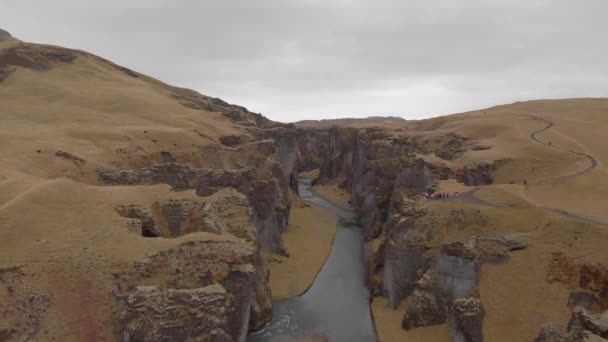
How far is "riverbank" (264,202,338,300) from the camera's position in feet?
170

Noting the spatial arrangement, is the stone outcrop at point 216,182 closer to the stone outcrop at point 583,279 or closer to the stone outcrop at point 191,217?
the stone outcrop at point 191,217

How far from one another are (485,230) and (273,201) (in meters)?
30.6

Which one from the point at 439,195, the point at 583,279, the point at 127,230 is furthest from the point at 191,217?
the point at 583,279

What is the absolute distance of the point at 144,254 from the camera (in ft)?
108

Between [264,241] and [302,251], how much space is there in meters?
7.24

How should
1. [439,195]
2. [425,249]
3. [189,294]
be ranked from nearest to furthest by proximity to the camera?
1. [189,294]
2. [425,249]
3. [439,195]

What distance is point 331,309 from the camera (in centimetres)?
4609

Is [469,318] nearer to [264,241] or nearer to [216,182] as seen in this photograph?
[216,182]

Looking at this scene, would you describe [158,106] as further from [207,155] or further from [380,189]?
[380,189]

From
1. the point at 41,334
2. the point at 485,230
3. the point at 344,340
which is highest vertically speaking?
the point at 485,230

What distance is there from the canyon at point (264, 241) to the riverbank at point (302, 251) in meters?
0.35

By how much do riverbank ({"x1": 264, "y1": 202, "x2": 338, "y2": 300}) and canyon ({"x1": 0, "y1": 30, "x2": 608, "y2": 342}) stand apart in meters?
0.35

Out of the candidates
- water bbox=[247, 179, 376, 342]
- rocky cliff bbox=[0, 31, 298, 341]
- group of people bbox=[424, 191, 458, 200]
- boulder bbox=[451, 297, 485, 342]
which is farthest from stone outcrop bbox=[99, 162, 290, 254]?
boulder bbox=[451, 297, 485, 342]

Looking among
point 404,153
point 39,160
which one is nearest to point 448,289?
point 39,160
